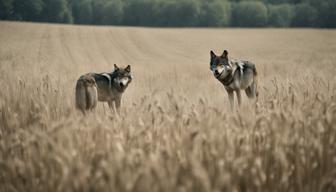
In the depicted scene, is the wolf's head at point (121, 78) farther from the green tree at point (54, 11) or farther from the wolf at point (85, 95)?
the green tree at point (54, 11)

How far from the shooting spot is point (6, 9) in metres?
80.4

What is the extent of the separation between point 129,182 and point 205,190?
18.0 inches

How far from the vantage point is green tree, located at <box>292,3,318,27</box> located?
76.8 meters

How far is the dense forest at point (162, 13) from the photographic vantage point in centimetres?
8212

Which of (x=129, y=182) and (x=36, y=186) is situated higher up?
(x=129, y=182)

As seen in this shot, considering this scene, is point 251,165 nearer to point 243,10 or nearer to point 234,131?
point 234,131

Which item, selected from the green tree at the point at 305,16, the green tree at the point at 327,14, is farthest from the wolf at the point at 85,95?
the green tree at the point at 305,16

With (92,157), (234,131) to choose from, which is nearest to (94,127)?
(92,157)

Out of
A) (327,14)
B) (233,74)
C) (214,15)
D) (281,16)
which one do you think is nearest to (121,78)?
(233,74)

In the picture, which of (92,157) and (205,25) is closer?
(92,157)

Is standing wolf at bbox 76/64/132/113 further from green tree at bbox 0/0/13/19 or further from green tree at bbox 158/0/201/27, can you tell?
green tree at bbox 158/0/201/27

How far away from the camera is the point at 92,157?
2754mm

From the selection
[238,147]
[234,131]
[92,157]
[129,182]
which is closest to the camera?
[129,182]

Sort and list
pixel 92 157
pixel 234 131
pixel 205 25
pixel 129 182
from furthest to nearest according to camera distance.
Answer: pixel 205 25 → pixel 234 131 → pixel 92 157 → pixel 129 182
